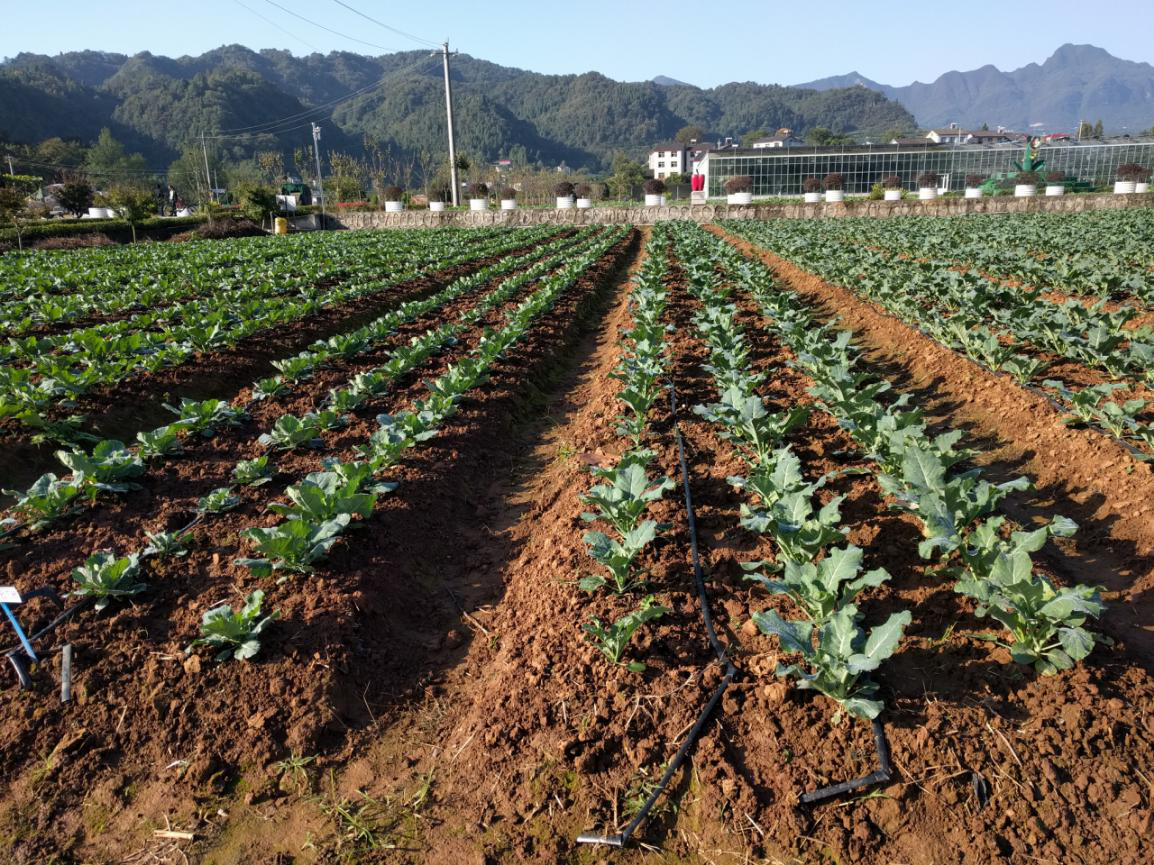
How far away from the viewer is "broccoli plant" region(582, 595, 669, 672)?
10.7 ft

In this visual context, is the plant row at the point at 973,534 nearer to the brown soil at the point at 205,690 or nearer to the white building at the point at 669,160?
the brown soil at the point at 205,690

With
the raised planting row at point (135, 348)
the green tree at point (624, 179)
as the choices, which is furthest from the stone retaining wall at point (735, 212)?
the green tree at point (624, 179)

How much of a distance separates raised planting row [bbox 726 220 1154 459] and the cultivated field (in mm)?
87

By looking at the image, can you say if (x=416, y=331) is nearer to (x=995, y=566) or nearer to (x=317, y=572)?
(x=317, y=572)

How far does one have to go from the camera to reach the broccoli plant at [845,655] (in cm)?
274

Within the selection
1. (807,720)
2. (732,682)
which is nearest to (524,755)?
(732,682)

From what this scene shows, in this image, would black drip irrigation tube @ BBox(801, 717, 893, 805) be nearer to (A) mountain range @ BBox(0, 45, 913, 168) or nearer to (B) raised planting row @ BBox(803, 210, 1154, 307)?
(B) raised planting row @ BBox(803, 210, 1154, 307)

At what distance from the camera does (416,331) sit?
11086 mm

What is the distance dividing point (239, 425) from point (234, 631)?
12.6 feet

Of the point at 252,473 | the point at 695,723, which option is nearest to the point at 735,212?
the point at 252,473

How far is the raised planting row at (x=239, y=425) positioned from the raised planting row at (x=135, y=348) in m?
0.88

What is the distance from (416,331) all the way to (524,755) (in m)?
8.99

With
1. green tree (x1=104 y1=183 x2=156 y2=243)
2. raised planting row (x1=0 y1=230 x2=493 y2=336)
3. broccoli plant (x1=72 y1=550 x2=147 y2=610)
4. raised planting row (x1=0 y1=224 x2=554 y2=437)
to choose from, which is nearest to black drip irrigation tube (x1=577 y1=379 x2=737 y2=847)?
broccoli plant (x1=72 y1=550 x2=147 y2=610)

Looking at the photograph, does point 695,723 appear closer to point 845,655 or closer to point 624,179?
point 845,655
